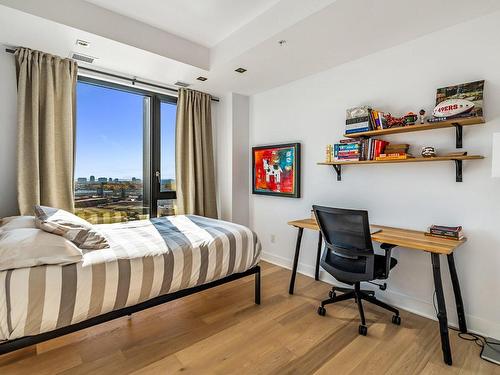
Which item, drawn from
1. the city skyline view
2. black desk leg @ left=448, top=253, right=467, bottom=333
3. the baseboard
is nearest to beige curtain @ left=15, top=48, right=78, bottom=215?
the city skyline view

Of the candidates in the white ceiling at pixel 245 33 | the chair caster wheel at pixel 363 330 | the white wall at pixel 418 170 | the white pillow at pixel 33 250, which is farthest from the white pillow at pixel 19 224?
the white wall at pixel 418 170

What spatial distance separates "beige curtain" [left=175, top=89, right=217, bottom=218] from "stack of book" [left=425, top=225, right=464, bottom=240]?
9.03 feet

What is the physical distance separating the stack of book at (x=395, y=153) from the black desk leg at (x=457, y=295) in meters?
0.87

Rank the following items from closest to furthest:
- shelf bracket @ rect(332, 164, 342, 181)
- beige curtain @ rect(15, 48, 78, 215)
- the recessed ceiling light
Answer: the recessed ceiling light
beige curtain @ rect(15, 48, 78, 215)
shelf bracket @ rect(332, 164, 342, 181)

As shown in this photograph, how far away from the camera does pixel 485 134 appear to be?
2055 mm

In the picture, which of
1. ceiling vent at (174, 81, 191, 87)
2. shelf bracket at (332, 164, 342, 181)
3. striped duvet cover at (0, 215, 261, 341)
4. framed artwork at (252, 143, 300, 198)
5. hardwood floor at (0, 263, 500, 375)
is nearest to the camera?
striped duvet cover at (0, 215, 261, 341)

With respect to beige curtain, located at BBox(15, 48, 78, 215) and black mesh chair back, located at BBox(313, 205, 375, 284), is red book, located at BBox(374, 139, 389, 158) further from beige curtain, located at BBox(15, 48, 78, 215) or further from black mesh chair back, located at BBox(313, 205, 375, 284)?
beige curtain, located at BBox(15, 48, 78, 215)

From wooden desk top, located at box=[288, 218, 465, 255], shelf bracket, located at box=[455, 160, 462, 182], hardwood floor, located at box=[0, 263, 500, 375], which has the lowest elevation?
hardwood floor, located at box=[0, 263, 500, 375]

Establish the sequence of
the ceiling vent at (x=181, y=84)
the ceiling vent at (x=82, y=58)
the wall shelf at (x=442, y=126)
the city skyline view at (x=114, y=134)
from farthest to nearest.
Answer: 1. the ceiling vent at (x=181, y=84)
2. the city skyline view at (x=114, y=134)
3. the ceiling vent at (x=82, y=58)
4. the wall shelf at (x=442, y=126)

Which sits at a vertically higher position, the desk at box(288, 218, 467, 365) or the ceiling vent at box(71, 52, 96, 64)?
the ceiling vent at box(71, 52, 96, 64)

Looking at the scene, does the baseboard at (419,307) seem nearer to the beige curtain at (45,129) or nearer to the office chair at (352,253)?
the office chair at (352,253)

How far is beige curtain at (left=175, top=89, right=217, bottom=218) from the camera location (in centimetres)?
373

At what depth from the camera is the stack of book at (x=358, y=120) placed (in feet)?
8.32

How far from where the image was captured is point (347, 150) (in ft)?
8.91
